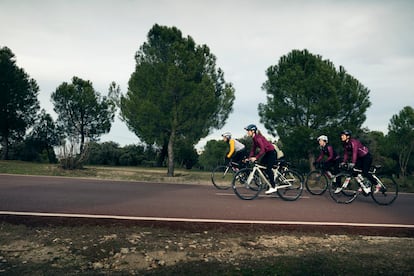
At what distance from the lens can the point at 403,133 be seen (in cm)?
4294

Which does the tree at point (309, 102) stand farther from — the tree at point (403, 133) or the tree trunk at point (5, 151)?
the tree trunk at point (5, 151)

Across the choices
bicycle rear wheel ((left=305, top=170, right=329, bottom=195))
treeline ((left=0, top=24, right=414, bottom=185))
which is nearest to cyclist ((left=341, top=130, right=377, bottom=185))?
bicycle rear wheel ((left=305, top=170, right=329, bottom=195))

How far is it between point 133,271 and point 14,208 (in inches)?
166

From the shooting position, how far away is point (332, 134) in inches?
1017

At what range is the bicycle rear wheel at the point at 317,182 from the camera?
9703 millimetres

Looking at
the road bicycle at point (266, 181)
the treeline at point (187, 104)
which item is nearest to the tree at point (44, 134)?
the treeline at point (187, 104)

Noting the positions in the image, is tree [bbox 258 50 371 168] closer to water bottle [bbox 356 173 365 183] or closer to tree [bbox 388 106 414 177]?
water bottle [bbox 356 173 365 183]

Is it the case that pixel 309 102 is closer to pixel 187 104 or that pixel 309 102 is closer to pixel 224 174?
pixel 187 104

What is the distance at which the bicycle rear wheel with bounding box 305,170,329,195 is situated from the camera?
9703 mm

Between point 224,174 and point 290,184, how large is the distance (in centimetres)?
278

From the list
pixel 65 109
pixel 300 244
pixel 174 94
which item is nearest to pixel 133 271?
pixel 300 244

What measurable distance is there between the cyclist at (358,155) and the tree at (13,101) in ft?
123

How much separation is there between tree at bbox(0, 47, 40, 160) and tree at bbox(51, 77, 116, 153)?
5301mm

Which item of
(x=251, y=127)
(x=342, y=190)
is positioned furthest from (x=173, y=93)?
(x=342, y=190)
